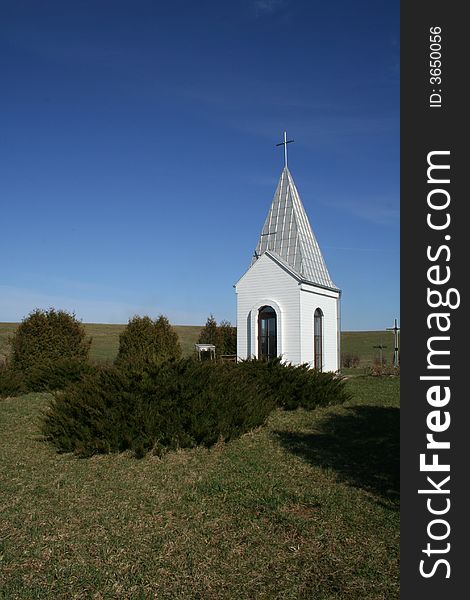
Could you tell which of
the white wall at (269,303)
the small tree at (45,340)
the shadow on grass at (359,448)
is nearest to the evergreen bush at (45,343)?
the small tree at (45,340)

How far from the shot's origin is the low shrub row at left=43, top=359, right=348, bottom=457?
7430mm

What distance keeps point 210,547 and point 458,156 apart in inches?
136

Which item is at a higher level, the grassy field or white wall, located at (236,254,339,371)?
white wall, located at (236,254,339,371)

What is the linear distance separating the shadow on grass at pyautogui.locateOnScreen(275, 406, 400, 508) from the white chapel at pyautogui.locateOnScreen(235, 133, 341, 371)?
4138 mm

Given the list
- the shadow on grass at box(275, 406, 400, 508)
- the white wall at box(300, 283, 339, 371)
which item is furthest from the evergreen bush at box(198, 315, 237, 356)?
the shadow on grass at box(275, 406, 400, 508)

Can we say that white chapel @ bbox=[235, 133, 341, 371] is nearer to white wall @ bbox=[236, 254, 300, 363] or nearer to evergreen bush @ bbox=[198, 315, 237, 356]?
white wall @ bbox=[236, 254, 300, 363]

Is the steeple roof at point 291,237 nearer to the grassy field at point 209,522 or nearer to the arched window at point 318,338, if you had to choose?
the arched window at point 318,338

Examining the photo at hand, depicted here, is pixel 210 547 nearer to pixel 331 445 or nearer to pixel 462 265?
pixel 462 265

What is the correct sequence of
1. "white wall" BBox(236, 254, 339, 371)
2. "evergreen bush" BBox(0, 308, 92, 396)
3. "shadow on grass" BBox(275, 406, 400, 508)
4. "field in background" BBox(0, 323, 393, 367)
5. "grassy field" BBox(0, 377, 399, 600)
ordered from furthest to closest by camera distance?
"field in background" BBox(0, 323, 393, 367) → "evergreen bush" BBox(0, 308, 92, 396) → "white wall" BBox(236, 254, 339, 371) → "shadow on grass" BBox(275, 406, 400, 508) → "grassy field" BBox(0, 377, 399, 600)

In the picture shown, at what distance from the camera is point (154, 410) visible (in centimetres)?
766

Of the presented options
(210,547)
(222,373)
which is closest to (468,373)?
(210,547)

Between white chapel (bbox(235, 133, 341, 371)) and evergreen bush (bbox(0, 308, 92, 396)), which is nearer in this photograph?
white chapel (bbox(235, 133, 341, 371))

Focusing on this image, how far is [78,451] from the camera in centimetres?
732

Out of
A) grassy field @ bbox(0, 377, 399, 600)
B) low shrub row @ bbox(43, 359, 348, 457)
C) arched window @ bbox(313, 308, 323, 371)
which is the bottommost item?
grassy field @ bbox(0, 377, 399, 600)
